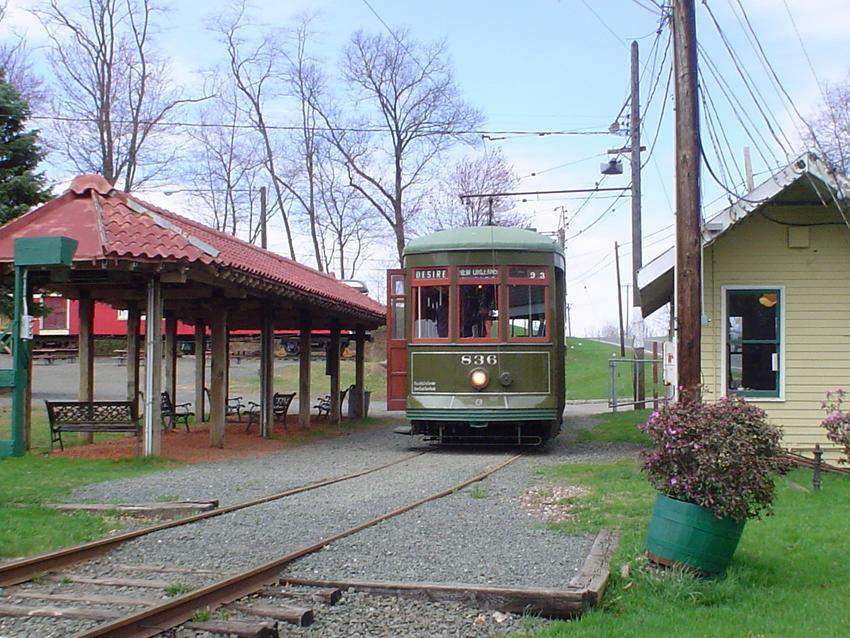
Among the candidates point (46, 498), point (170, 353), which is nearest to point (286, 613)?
point (46, 498)

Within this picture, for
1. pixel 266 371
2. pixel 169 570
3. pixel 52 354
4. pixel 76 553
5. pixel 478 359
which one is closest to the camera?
pixel 169 570

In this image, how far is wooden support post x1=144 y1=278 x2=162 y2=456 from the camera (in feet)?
44.8

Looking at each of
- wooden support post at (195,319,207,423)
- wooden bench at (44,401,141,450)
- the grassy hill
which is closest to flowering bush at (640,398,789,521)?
wooden bench at (44,401,141,450)

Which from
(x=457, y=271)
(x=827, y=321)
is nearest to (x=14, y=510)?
(x=457, y=271)

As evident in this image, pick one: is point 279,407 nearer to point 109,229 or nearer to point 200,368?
point 200,368

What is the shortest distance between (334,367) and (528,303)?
9.52 m

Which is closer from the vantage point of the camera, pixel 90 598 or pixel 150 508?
pixel 90 598

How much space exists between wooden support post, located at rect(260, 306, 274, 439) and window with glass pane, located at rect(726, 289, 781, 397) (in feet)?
28.3

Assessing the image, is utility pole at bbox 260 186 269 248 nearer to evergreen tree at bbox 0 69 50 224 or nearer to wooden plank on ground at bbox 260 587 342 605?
evergreen tree at bbox 0 69 50 224

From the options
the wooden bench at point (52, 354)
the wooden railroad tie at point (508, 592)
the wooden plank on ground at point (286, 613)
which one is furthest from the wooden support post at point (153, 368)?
the wooden bench at point (52, 354)

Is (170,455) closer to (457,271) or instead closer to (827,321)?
(457,271)

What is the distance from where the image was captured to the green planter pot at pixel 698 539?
6293 mm

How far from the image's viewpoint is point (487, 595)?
5.86 meters

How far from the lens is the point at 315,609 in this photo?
576 cm
